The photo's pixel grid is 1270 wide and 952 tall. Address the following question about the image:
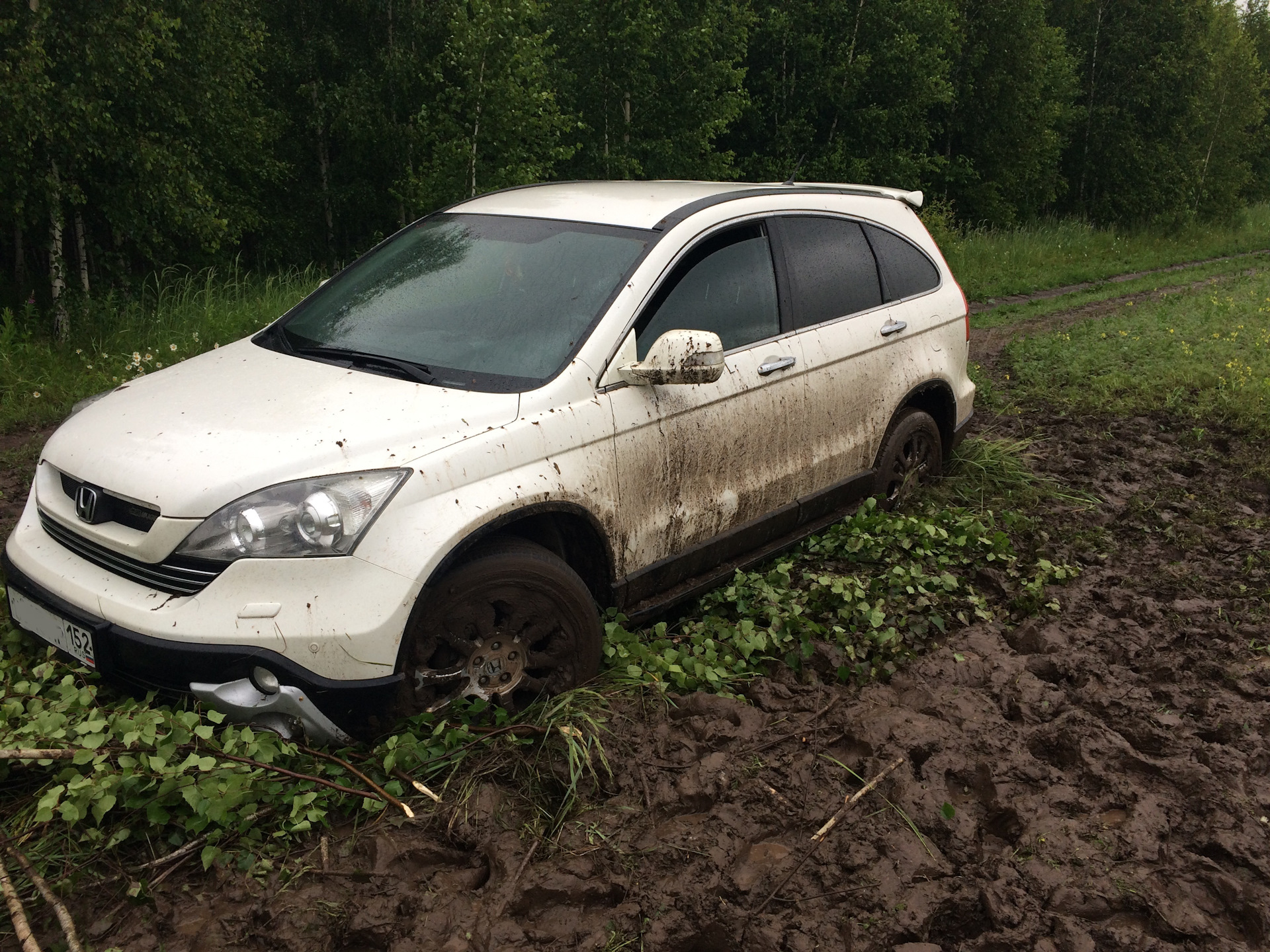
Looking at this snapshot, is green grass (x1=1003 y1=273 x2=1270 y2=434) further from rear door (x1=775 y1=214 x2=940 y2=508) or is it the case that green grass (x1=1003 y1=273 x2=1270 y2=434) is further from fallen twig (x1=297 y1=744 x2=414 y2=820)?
fallen twig (x1=297 y1=744 x2=414 y2=820)

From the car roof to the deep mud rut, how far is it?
1.89m

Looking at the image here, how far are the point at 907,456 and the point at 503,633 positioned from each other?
2882 mm

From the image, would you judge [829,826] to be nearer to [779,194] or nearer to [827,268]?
[827,268]

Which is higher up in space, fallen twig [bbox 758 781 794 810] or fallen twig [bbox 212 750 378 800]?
fallen twig [bbox 212 750 378 800]

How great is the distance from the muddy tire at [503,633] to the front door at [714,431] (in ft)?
1.32

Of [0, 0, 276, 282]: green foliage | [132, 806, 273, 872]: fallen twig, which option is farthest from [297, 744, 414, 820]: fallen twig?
[0, 0, 276, 282]: green foliage

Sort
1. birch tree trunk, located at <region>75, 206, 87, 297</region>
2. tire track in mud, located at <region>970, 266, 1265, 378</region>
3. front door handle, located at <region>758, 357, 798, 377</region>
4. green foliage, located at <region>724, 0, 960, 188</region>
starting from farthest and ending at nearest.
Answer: green foliage, located at <region>724, 0, 960, 188</region>
birch tree trunk, located at <region>75, 206, 87, 297</region>
tire track in mud, located at <region>970, 266, 1265, 378</region>
front door handle, located at <region>758, 357, 798, 377</region>

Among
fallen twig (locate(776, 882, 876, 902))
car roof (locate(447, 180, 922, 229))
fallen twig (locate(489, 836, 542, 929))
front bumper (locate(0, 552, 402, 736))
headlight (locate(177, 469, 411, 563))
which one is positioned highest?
car roof (locate(447, 180, 922, 229))

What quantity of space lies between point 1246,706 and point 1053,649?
2.21 feet

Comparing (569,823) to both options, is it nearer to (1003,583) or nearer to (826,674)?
(826,674)

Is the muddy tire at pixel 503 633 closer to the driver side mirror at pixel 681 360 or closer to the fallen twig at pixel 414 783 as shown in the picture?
the fallen twig at pixel 414 783

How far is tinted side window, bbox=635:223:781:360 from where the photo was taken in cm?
395

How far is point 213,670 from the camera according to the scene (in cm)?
294

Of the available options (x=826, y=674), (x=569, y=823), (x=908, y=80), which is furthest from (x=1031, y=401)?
(x=908, y=80)
